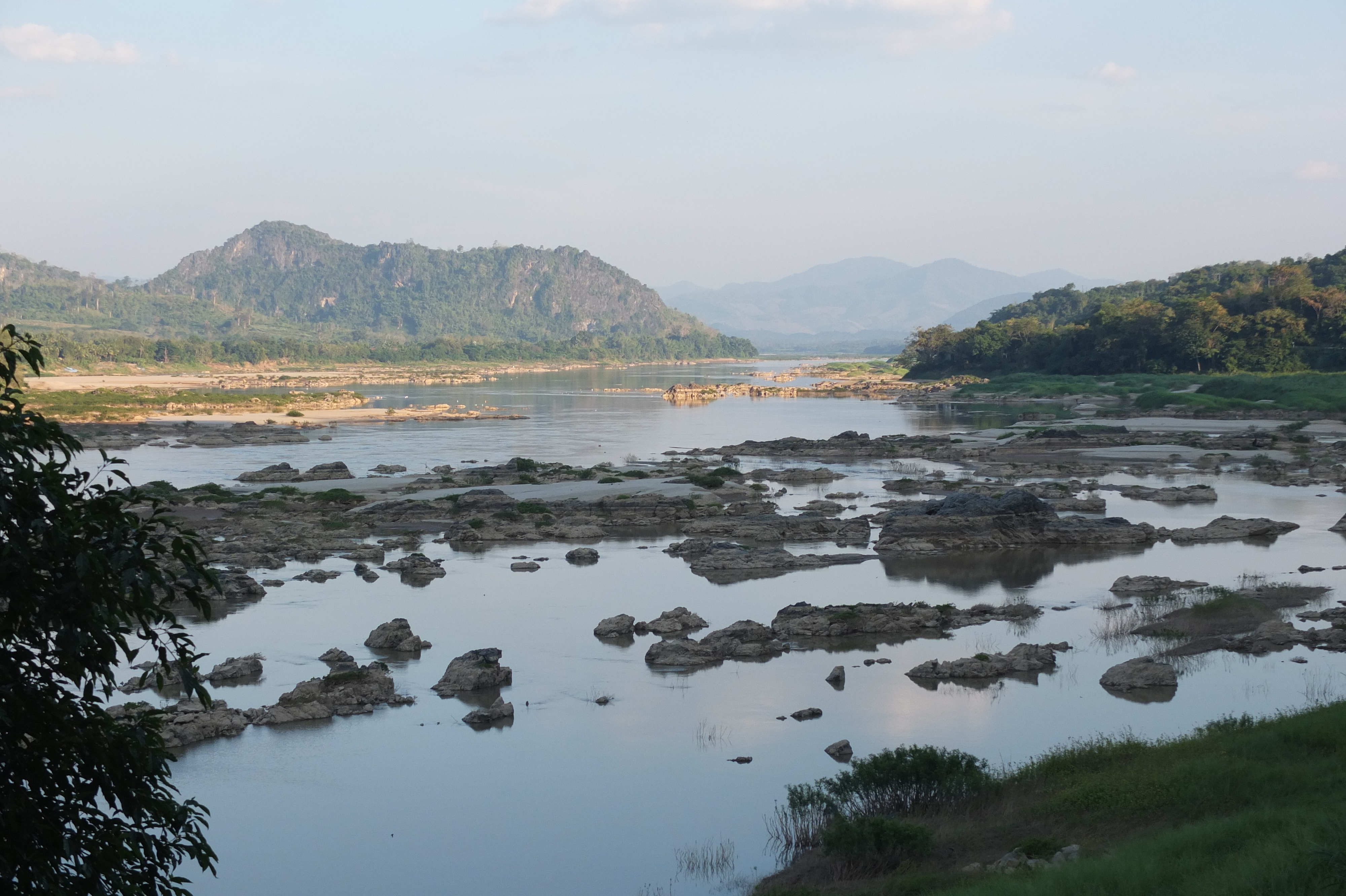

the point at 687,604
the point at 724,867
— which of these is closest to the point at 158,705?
the point at 724,867

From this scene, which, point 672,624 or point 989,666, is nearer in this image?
point 989,666

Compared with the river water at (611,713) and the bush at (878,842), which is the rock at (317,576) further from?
the bush at (878,842)

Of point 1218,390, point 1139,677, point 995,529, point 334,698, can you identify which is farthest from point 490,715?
point 1218,390

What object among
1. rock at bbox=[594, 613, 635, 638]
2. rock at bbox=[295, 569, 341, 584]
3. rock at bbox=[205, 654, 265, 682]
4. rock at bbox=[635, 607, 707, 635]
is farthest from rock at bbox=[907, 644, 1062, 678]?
rock at bbox=[295, 569, 341, 584]

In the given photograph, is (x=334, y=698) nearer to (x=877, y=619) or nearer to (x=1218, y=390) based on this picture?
(x=877, y=619)

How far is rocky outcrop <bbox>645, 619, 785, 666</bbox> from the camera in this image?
76.2 ft

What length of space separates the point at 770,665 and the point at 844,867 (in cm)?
1058

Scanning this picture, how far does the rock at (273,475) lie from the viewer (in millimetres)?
53281

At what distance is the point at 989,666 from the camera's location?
21.8 meters

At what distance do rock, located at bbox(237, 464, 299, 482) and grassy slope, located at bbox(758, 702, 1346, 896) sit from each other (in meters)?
43.8

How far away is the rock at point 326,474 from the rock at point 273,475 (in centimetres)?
35

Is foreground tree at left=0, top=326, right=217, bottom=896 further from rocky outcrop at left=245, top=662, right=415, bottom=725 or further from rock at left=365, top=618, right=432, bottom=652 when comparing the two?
rock at left=365, top=618, right=432, bottom=652

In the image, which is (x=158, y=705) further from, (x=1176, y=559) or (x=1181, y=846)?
(x=1176, y=559)

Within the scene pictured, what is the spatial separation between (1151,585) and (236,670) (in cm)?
2117
